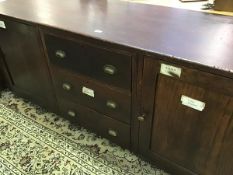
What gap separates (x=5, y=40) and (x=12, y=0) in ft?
0.97

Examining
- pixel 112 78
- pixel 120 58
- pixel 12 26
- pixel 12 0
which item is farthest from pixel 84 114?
pixel 12 0

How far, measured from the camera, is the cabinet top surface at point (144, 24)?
31.4 inches

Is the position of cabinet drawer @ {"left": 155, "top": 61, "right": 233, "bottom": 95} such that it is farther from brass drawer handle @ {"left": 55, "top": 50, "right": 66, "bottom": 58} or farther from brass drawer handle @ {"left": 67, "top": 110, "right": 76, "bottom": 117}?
brass drawer handle @ {"left": 67, "top": 110, "right": 76, "bottom": 117}

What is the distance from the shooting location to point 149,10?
3.97 feet

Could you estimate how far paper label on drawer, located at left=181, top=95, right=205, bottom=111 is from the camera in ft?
2.64

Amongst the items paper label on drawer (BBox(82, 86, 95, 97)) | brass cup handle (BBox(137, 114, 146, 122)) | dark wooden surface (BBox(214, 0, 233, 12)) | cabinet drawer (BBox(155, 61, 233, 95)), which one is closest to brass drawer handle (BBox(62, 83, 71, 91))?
paper label on drawer (BBox(82, 86, 95, 97))

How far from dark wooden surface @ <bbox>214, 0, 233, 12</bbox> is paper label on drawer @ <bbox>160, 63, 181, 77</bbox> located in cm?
78

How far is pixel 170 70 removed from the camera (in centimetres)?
80

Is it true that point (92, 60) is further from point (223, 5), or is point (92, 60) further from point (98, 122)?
point (223, 5)

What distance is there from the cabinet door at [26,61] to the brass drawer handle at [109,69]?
0.43 m

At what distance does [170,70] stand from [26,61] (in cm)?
93

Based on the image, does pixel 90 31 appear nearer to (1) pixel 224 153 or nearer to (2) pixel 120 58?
A: (2) pixel 120 58

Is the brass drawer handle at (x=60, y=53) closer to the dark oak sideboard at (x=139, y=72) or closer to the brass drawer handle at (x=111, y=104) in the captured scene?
the dark oak sideboard at (x=139, y=72)

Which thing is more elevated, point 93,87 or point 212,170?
point 93,87
